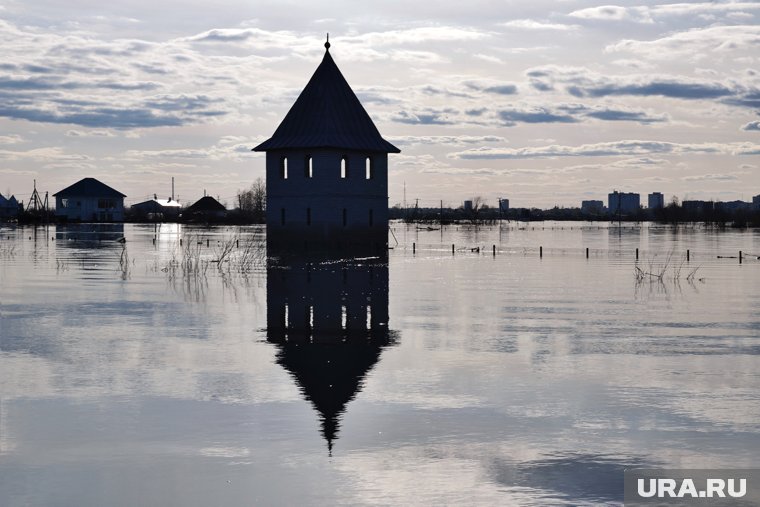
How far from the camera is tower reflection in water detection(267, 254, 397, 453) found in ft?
47.4

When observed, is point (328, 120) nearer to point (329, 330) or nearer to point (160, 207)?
point (329, 330)

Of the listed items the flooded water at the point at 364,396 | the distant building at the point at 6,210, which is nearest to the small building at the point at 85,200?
the distant building at the point at 6,210

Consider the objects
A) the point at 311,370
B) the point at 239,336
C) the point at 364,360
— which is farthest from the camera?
the point at 239,336

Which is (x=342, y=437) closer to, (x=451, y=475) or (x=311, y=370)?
(x=451, y=475)

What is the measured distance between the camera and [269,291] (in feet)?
104

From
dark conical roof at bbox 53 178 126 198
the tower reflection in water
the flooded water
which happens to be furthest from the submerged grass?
dark conical roof at bbox 53 178 126 198

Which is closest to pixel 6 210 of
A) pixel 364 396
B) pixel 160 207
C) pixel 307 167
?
pixel 160 207

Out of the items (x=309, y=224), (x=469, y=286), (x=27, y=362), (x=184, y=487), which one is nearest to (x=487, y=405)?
(x=184, y=487)

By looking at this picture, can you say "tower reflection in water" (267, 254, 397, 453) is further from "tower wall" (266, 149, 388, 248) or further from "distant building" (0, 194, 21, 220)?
"distant building" (0, 194, 21, 220)

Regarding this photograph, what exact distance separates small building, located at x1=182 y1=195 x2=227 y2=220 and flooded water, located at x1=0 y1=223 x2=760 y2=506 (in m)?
142

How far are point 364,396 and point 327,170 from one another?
38.5 metres

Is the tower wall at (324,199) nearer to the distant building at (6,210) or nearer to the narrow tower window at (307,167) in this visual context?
the narrow tower window at (307,167)

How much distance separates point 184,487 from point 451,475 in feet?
8.63

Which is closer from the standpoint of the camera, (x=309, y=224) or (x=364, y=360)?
(x=364, y=360)
